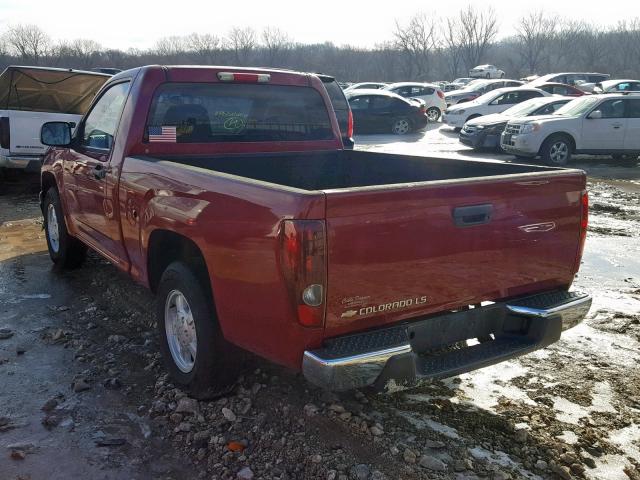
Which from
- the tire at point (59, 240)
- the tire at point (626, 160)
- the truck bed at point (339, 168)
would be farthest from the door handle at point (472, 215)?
the tire at point (626, 160)

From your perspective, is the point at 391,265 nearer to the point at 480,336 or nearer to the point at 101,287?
the point at 480,336

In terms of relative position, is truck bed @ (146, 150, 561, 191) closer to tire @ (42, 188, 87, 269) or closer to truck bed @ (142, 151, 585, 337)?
truck bed @ (142, 151, 585, 337)

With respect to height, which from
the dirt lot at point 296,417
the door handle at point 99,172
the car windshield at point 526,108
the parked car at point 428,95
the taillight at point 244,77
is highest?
the parked car at point 428,95

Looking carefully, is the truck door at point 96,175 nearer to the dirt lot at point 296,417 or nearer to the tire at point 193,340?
the dirt lot at point 296,417

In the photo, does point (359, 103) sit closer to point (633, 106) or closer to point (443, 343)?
point (633, 106)

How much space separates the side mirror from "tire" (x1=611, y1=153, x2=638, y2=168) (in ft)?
45.5

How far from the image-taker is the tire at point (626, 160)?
50.2 feet

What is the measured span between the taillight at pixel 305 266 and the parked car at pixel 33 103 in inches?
324

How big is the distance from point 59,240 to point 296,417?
12.5 feet

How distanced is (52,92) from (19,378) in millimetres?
8159

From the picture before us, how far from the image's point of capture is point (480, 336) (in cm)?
326

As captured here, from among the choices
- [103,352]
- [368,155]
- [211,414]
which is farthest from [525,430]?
[103,352]

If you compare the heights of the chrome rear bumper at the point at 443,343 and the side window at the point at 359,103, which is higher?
the side window at the point at 359,103

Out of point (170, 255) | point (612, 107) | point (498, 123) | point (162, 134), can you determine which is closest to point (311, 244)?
point (170, 255)
